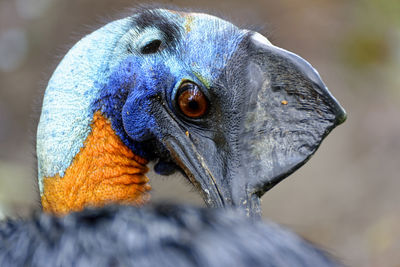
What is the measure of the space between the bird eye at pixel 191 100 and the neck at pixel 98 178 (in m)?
0.32

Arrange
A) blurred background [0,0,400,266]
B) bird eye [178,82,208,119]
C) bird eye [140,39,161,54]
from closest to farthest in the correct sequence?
1. bird eye [178,82,208,119]
2. bird eye [140,39,161,54]
3. blurred background [0,0,400,266]

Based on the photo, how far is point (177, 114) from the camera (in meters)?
2.25

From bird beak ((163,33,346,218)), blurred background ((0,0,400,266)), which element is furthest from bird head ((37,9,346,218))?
blurred background ((0,0,400,266))

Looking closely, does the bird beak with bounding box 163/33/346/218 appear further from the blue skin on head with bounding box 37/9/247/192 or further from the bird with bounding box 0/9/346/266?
the blue skin on head with bounding box 37/9/247/192

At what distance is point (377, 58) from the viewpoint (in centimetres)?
680

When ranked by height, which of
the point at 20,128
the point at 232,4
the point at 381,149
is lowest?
the point at 20,128

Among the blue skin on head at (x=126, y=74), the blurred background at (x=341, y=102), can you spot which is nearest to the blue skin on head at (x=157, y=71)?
the blue skin on head at (x=126, y=74)

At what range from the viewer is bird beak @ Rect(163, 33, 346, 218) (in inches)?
81.3

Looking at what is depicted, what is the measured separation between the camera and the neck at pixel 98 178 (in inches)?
89.1

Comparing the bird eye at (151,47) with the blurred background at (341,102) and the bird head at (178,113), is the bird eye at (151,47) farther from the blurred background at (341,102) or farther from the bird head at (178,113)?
the blurred background at (341,102)

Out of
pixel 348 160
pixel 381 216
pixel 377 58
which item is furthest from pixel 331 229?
pixel 377 58

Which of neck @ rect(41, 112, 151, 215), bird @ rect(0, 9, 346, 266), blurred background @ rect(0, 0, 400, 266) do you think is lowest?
blurred background @ rect(0, 0, 400, 266)

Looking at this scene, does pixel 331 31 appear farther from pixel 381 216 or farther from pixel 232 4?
pixel 381 216

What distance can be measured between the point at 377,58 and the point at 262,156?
5.07 metres
